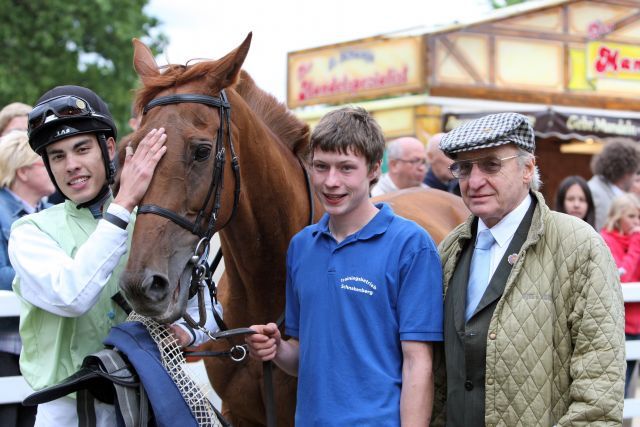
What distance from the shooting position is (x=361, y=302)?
2.56m

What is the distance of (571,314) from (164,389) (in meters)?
1.24

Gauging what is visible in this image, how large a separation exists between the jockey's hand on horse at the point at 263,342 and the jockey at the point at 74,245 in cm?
21

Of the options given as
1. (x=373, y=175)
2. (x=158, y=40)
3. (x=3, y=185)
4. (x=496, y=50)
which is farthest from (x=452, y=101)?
(x=158, y=40)

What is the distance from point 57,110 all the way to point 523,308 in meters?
1.61

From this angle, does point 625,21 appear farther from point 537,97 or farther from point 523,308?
point 523,308

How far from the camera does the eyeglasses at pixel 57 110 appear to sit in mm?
2635

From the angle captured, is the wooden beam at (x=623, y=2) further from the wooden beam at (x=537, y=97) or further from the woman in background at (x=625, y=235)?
the woman in background at (x=625, y=235)

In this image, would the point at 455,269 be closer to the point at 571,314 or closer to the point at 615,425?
the point at 571,314

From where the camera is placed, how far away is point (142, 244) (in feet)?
8.21

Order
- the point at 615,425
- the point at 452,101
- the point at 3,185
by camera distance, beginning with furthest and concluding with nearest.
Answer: the point at 452,101 → the point at 3,185 → the point at 615,425

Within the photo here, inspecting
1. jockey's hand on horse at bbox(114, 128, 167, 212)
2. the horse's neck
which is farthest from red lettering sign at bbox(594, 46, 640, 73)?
jockey's hand on horse at bbox(114, 128, 167, 212)

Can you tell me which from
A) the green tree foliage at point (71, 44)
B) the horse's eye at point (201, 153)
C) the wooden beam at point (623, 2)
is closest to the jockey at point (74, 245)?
the horse's eye at point (201, 153)

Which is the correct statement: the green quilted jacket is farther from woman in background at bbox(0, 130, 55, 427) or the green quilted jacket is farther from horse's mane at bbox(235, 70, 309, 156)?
woman in background at bbox(0, 130, 55, 427)

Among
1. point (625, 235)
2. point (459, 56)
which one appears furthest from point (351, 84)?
point (625, 235)
